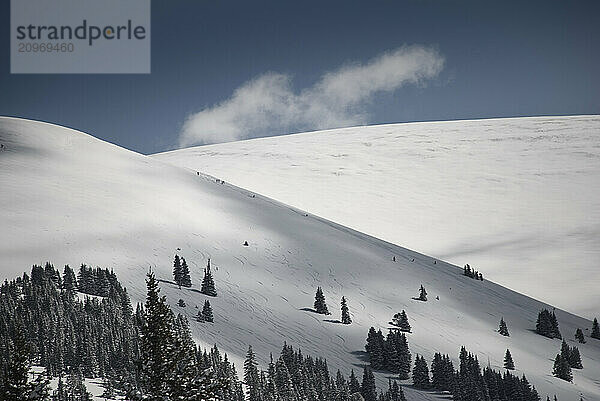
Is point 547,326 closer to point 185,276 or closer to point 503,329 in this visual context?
point 503,329

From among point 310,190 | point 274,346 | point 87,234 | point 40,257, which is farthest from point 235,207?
point 310,190

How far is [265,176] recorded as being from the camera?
18675 centimetres

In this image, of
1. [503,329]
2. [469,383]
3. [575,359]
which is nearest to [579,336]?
[575,359]

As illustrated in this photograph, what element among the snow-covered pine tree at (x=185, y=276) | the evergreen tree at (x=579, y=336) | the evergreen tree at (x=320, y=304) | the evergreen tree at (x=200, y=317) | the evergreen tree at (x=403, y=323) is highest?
the snow-covered pine tree at (x=185, y=276)

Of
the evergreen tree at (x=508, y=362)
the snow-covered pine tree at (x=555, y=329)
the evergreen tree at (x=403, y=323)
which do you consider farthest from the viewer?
the snow-covered pine tree at (x=555, y=329)

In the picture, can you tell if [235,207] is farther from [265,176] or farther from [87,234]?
[265,176]

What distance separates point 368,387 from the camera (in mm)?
47156

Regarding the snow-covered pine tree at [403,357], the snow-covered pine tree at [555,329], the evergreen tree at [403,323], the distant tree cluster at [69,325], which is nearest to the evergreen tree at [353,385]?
the snow-covered pine tree at [403,357]

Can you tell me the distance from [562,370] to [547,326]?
15264 millimetres

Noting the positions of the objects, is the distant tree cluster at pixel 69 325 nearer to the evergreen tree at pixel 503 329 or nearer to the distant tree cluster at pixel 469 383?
the distant tree cluster at pixel 469 383

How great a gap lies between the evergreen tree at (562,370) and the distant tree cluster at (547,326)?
1313cm

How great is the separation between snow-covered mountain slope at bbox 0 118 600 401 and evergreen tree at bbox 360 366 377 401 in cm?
328

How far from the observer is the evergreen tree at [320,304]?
63.3m

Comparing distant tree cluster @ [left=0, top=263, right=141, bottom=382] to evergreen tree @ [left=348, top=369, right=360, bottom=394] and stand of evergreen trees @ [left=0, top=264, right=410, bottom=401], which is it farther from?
evergreen tree @ [left=348, top=369, right=360, bottom=394]
